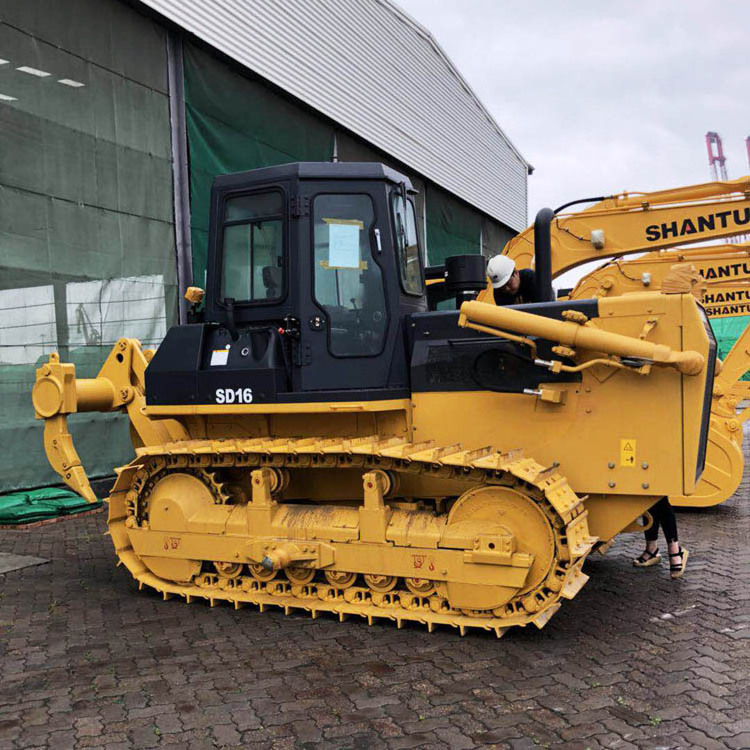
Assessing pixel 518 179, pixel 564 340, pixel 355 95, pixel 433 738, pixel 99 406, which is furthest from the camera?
pixel 518 179

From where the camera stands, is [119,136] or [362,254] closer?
[362,254]

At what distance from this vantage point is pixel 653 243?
8414 mm

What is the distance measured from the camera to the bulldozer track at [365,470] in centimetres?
503

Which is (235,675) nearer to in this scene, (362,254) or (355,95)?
(362,254)

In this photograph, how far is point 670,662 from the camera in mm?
4703

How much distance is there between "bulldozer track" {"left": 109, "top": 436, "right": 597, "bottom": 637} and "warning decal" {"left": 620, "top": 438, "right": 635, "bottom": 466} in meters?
0.45

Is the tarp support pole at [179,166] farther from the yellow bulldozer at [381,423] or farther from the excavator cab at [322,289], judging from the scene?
the excavator cab at [322,289]

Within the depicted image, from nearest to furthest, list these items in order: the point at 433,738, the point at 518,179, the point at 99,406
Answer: the point at 433,738, the point at 99,406, the point at 518,179

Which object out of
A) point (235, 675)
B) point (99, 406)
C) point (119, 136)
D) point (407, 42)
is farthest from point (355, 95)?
point (235, 675)

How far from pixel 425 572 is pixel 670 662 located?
1601 mm

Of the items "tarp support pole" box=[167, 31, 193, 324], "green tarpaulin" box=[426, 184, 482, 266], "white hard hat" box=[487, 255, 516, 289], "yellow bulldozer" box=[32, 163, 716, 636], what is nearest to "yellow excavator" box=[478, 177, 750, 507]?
"white hard hat" box=[487, 255, 516, 289]

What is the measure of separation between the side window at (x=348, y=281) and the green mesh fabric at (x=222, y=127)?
5.99 meters

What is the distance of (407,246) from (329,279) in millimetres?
746

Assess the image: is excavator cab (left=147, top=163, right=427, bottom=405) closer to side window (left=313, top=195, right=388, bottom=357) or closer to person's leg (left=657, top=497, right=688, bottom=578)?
side window (left=313, top=195, right=388, bottom=357)
